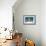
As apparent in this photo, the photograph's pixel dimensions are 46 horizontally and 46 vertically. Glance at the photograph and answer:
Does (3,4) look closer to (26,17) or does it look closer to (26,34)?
(26,17)

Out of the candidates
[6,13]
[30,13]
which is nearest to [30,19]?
[30,13]

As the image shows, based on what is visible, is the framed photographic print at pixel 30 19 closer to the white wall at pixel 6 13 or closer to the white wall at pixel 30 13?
the white wall at pixel 30 13

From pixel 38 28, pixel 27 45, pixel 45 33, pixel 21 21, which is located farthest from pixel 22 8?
pixel 27 45

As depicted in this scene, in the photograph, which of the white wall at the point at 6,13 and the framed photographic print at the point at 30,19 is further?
the framed photographic print at the point at 30,19

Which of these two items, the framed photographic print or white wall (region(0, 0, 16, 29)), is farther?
the framed photographic print

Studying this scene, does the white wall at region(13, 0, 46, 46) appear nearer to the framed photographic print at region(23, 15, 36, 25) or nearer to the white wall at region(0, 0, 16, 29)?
the framed photographic print at region(23, 15, 36, 25)

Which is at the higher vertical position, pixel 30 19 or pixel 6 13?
pixel 6 13

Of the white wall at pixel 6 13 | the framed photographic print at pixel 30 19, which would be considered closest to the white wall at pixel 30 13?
the framed photographic print at pixel 30 19

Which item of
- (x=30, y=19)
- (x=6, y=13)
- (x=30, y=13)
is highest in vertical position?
(x=30, y=13)

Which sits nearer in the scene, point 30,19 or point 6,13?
point 6,13

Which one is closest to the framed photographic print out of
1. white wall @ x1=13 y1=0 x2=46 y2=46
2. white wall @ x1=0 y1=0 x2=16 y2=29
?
white wall @ x1=13 y1=0 x2=46 y2=46

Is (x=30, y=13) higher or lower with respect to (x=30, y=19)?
higher

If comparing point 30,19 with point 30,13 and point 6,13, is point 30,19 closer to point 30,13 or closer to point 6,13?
point 30,13

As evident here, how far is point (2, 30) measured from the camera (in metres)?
3.91
